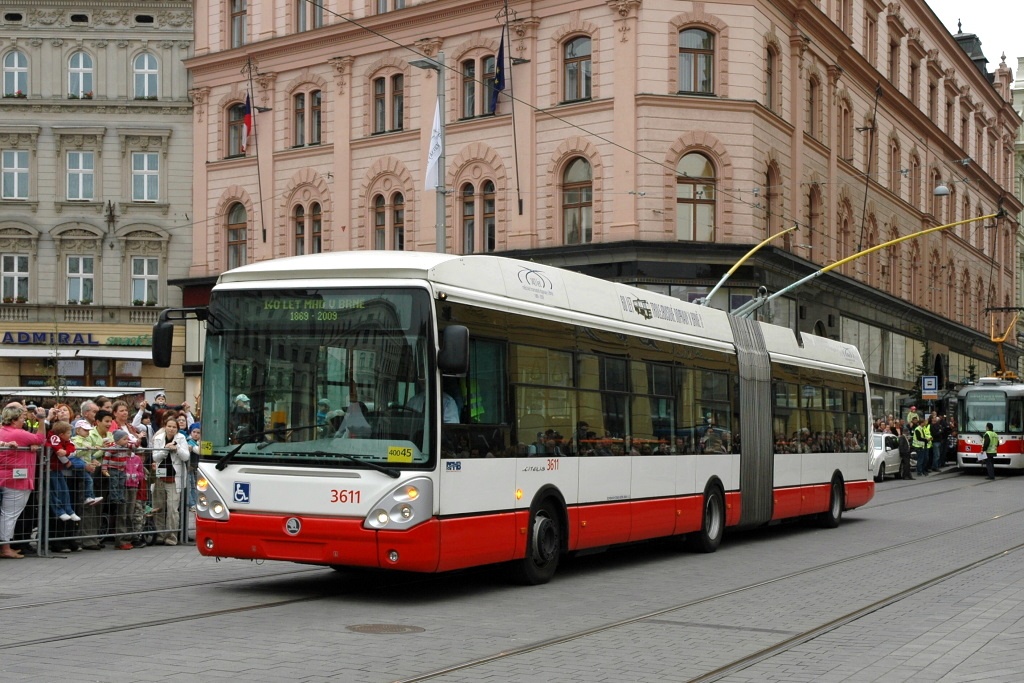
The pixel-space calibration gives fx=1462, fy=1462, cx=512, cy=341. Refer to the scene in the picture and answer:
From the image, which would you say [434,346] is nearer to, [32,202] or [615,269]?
[615,269]

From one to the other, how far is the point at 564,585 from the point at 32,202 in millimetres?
41589

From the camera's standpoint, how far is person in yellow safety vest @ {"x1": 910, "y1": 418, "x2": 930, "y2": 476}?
42.6 meters

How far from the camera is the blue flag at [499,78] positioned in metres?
40.4

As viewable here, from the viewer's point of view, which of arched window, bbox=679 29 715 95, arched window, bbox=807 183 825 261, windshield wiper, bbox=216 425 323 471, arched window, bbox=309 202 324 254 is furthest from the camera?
arched window, bbox=309 202 324 254

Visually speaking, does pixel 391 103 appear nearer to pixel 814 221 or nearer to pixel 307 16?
pixel 307 16

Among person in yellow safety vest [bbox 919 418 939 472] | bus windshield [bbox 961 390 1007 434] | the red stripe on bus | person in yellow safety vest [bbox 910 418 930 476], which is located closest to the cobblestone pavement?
the red stripe on bus

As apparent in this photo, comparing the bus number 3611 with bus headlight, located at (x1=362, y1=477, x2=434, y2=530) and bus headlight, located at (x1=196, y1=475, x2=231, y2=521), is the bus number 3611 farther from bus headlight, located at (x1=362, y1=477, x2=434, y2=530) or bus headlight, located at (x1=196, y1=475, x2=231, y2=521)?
bus headlight, located at (x1=196, y1=475, x2=231, y2=521)

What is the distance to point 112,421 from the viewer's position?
58.2ft

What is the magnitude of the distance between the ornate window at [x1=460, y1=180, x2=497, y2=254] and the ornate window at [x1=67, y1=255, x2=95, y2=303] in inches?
606

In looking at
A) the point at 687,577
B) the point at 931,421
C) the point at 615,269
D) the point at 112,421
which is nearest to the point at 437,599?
the point at 687,577

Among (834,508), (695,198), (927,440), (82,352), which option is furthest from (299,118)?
(834,508)

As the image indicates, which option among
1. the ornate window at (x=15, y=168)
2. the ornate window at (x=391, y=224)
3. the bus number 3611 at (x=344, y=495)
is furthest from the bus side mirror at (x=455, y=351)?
the ornate window at (x=15, y=168)

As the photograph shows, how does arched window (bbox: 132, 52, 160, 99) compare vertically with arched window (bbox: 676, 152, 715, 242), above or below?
above

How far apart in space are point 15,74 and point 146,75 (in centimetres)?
460
